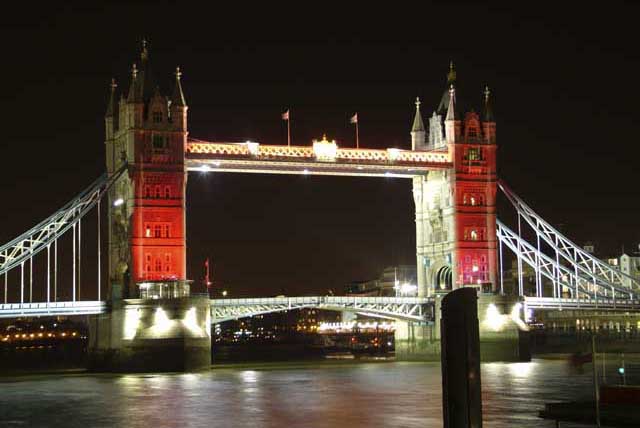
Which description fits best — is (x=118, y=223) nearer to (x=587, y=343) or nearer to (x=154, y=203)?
(x=154, y=203)

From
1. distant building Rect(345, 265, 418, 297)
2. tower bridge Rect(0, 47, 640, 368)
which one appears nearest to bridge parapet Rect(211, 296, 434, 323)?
tower bridge Rect(0, 47, 640, 368)

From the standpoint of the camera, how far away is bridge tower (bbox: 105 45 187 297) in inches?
3009

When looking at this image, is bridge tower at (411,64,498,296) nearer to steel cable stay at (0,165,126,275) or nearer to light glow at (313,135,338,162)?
light glow at (313,135,338,162)

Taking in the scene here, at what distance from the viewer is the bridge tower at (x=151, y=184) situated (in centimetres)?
7644

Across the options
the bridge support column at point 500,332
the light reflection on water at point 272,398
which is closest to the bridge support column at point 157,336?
the light reflection on water at point 272,398

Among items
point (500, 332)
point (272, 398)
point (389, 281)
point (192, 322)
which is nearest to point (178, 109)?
point (192, 322)

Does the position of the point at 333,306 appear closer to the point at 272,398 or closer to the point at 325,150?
the point at 325,150

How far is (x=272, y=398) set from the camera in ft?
158

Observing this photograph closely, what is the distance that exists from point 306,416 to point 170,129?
41.9 meters

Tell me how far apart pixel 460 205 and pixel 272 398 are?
41207 mm

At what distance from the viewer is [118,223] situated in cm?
8044

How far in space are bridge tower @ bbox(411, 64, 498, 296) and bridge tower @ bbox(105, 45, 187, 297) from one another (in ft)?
70.2

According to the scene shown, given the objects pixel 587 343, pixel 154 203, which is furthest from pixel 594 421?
pixel 587 343

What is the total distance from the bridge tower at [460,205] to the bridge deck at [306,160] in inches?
82.9
